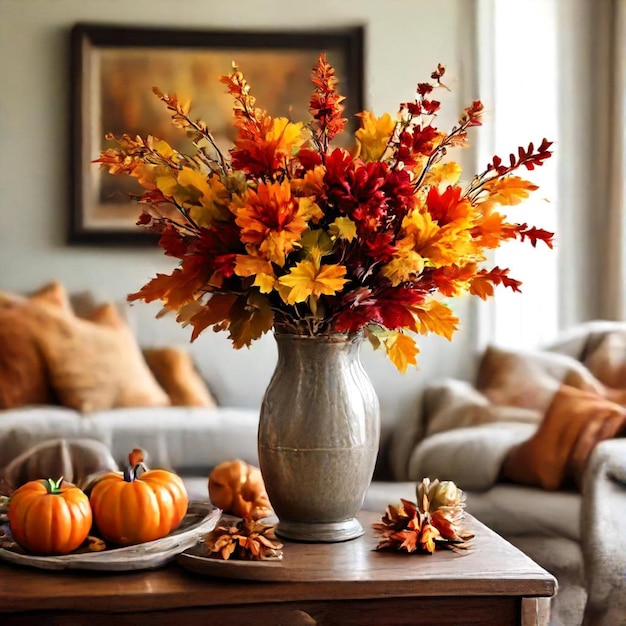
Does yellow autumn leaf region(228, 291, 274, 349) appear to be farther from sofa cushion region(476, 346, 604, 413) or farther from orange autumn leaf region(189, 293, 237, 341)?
sofa cushion region(476, 346, 604, 413)

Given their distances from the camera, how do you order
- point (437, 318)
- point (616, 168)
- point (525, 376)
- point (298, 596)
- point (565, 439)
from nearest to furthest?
point (298, 596) → point (437, 318) → point (565, 439) → point (525, 376) → point (616, 168)

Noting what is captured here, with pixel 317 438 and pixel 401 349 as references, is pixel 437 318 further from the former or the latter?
pixel 317 438

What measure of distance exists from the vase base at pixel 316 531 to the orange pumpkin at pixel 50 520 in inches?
11.1

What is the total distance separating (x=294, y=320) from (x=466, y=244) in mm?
269

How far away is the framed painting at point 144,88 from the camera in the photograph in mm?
3410

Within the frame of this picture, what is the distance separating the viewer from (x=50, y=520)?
1.28 meters

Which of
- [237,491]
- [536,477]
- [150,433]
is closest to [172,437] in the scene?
[150,433]

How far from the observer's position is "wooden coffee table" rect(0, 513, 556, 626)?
119 centimetres

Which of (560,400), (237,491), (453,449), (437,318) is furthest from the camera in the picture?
(453,449)

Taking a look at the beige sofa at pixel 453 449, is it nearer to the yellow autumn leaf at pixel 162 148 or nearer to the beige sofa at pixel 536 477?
the beige sofa at pixel 536 477

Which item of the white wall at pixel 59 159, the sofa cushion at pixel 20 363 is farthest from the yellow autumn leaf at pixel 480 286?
the white wall at pixel 59 159

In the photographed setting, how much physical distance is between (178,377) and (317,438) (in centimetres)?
198

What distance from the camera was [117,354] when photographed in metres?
3.13

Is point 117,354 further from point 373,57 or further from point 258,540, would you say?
point 258,540
